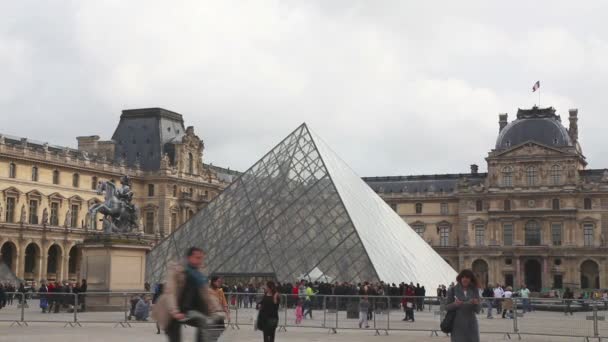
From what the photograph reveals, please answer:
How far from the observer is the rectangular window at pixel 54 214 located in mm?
56400

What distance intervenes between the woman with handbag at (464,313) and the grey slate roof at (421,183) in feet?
211

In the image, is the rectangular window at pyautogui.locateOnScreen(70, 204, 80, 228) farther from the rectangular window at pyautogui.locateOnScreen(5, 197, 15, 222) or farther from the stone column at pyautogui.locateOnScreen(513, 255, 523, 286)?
the stone column at pyautogui.locateOnScreen(513, 255, 523, 286)

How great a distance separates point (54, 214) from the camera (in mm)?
56625

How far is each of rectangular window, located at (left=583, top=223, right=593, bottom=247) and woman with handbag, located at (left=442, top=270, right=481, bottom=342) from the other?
60.9 meters

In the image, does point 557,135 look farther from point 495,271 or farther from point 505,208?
point 495,271

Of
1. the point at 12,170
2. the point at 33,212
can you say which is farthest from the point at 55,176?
the point at 12,170

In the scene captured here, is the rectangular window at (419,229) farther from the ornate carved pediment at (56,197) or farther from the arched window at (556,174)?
the ornate carved pediment at (56,197)

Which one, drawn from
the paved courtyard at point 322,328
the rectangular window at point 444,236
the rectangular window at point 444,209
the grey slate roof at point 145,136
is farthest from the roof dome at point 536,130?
the paved courtyard at point 322,328

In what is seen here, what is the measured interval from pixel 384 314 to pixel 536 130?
54196 millimetres

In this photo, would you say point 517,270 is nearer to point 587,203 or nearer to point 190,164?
point 587,203

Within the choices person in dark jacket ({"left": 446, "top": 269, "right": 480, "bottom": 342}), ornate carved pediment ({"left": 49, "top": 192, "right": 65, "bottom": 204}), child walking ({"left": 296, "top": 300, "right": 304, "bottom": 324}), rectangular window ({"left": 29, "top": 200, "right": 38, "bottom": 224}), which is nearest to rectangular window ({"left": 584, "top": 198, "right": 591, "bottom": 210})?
ornate carved pediment ({"left": 49, "top": 192, "right": 65, "bottom": 204})

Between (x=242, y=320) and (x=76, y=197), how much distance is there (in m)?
42.9

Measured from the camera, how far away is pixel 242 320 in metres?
18.0

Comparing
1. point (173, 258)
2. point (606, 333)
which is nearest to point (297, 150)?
point (173, 258)
